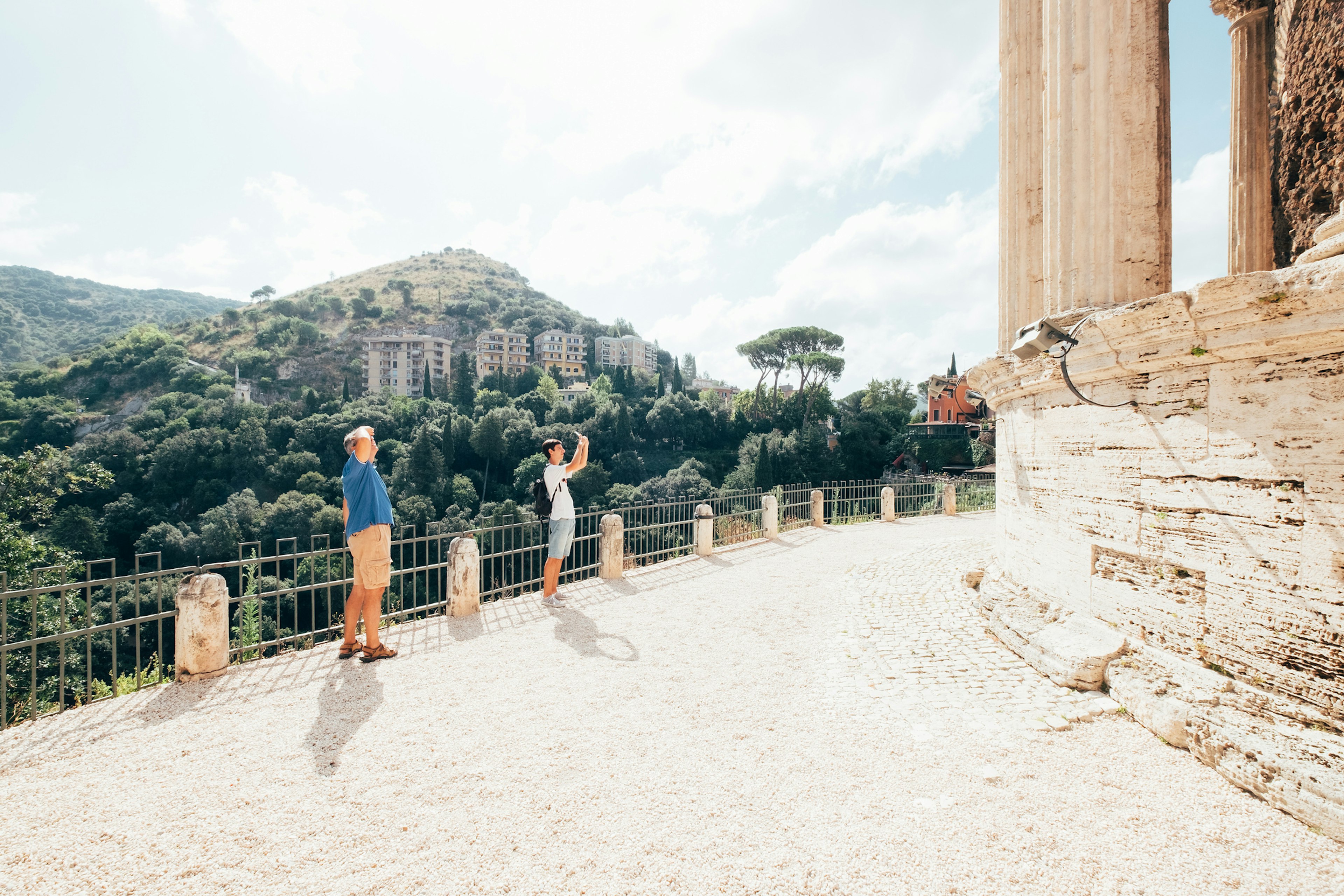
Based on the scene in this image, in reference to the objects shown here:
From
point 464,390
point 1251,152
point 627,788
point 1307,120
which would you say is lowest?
point 627,788

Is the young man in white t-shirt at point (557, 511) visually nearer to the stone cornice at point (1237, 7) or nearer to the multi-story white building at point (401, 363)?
the stone cornice at point (1237, 7)

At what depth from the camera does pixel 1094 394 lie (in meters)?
3.99

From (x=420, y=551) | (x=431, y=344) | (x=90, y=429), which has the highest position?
(x=431, y=344)

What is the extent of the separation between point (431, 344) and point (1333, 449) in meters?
95.7

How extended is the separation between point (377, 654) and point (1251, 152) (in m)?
11.2

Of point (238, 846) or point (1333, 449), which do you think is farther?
point (1333, 449)

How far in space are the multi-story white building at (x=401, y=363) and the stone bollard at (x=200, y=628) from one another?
8772 cm

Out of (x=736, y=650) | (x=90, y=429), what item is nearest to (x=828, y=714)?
(x=736, y=650)

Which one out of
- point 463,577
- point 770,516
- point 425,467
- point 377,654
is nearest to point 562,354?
point 425,467

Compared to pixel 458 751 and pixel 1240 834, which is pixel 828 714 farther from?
pixel 458 751

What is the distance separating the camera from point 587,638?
5172mm

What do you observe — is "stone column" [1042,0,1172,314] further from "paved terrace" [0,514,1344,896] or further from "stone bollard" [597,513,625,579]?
"stone bollard" [597,513,625,579]

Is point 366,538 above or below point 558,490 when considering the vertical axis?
below

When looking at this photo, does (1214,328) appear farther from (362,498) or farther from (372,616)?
(372,616)
